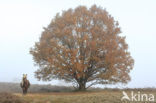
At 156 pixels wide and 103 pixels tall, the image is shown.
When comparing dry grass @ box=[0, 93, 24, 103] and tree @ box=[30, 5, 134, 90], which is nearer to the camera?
dry grass @ box=[0, 93, 24, 103]

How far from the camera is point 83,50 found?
97.9ft

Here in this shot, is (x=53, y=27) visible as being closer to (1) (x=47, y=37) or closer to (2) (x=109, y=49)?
(1) (x=47, y=37)

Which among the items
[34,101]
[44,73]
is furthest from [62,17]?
[34,101]

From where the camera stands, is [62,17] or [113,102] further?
[62,17]

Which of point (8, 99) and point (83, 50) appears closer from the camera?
point (8, 99)

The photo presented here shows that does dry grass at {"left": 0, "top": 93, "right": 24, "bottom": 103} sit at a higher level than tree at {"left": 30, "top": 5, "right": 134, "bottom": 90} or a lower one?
lower

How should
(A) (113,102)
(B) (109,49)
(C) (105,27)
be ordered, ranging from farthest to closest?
(C) (105,27) → (B) (109,49) → (A) (113,102)

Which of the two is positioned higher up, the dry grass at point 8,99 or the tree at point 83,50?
the tree at point 83,50

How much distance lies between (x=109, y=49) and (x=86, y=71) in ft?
14.1

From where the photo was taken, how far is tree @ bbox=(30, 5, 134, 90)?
2853cm

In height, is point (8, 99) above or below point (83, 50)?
below

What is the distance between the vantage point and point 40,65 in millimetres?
31156

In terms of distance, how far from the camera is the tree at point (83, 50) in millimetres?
28531

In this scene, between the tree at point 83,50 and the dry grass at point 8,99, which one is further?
the tree at point 83,50
